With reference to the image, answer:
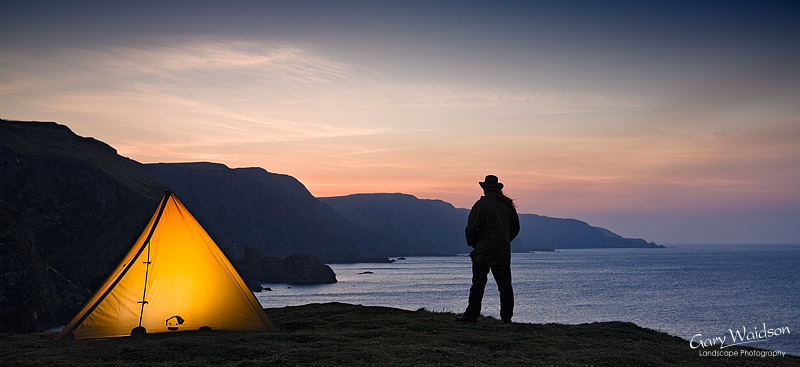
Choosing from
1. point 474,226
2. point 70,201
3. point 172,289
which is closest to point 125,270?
point 172,289

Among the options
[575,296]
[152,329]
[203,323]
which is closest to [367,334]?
[203,323]

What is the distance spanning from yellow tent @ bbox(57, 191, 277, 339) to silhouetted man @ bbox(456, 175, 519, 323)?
16.4 ft

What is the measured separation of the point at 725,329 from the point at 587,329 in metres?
59.2

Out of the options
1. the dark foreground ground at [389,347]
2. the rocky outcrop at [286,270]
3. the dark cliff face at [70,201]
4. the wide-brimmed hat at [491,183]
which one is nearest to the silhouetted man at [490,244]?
the wide-brimmed hat at [491,183]

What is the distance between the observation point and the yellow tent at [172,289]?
13.6 meters

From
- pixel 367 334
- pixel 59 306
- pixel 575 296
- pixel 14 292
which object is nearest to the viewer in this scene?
pixel 367 334

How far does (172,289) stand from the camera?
46.5 ft

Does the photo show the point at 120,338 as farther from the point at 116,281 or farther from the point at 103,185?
the point at 103,185

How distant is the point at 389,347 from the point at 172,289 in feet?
19.4

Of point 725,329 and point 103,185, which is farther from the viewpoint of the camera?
point 103,185

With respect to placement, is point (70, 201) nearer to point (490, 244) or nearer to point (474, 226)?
point (474, 226)

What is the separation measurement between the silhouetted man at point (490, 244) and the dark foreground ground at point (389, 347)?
0.63 m

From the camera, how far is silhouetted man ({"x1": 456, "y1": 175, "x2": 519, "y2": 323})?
565 inches

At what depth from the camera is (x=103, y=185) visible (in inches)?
5768
